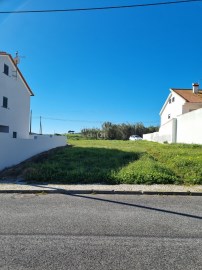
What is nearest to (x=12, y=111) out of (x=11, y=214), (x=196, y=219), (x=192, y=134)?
(x=192, y=134)

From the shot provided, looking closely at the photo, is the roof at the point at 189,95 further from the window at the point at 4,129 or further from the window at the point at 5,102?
the window at the point at 4,129

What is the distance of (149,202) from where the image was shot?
7.58 metres

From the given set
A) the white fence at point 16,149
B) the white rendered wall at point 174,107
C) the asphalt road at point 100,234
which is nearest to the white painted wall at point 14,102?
the white fence at point 16,149

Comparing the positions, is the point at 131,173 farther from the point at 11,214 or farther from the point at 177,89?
the point at 177,89

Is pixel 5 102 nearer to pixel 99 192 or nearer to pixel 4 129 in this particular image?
pixel 4 129

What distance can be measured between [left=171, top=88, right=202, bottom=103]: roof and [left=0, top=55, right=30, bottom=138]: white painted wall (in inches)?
691

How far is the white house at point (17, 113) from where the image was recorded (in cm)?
1477

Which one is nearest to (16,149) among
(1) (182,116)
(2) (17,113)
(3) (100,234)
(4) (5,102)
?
(3) (100,234)

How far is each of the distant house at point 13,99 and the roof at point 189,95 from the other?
1755 cm

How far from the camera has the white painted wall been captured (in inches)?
901

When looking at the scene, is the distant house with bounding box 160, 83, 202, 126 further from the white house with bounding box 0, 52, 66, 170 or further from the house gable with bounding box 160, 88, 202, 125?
the white house with bounding box 0, 52, 66, 170

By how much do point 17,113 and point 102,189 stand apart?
63.3 feet

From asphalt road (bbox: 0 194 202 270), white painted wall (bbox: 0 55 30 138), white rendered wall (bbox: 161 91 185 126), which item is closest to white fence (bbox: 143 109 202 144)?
white rendered wall (bbox: 161 91 185 126)

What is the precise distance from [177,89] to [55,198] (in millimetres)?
31455
